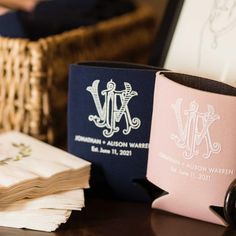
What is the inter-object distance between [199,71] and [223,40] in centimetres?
5

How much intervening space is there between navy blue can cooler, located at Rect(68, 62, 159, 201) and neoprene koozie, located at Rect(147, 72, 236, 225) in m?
0.03

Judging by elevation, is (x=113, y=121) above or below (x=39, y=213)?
above

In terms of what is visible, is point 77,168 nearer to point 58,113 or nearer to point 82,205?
point 82,205

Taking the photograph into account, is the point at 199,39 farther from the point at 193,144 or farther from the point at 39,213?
the point at 39,213

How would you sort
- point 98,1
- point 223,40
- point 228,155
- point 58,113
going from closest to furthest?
1. point 228,155
2. point 223,40
3. point 58,113
4. point 98,1

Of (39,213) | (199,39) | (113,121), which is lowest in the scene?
(39,213)

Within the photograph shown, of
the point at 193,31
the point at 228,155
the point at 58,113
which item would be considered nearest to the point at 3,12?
the point at 58,113

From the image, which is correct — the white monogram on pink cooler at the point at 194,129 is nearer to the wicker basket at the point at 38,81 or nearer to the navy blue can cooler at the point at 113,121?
the navy blue can cooler at the point at 113,121

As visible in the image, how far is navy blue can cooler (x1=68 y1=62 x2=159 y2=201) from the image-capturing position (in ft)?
2.37

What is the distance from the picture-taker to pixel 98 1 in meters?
1.12

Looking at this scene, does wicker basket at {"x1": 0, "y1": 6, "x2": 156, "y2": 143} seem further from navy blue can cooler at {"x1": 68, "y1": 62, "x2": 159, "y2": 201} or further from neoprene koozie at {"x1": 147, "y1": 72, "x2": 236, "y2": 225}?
neoprene koozie at {"x1": 147, "y1": 72, "x2": 236, "y2": 225}

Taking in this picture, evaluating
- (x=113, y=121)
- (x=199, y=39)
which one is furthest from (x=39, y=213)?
(x=199, y=39)

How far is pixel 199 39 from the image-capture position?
80 centimetres

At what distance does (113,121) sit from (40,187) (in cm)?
12
